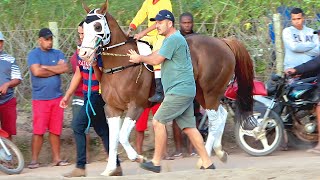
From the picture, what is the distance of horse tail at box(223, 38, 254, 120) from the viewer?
34.2 ft

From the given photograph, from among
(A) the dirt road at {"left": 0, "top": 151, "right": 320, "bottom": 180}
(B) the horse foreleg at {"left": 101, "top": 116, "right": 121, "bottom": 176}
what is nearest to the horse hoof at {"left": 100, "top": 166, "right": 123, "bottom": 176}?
(B) the horse foreleg at {"left": 101, "top": 116, "right": 121, "bottom": 176}

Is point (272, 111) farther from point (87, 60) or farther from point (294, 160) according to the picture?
point (87, 60)

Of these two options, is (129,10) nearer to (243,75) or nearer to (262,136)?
(243,75)

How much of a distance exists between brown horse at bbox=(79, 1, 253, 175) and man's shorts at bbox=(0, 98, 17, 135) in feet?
6.28

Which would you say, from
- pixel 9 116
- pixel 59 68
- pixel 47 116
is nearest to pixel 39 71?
pixel 59 68

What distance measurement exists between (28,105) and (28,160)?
1.27m

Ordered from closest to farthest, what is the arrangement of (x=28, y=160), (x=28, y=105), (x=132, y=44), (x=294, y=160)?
(x=132, y=44) → (x=294, y=160) → (x=28, y=160) → (x=28, y=105)

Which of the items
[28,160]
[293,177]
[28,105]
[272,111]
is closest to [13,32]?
[28,105]

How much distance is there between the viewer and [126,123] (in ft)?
30.5

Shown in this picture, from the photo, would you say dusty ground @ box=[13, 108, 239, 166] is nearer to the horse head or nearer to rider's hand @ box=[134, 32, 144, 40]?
rider's hand @ box=[134, 32, 144, 40]

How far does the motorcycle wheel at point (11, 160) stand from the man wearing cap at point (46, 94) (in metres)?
0.53

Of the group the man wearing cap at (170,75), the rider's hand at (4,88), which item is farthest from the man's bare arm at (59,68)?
the man wearing cap at (170,75)

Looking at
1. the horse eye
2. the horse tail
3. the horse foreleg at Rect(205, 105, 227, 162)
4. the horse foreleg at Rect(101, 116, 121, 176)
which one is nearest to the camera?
the horse eye

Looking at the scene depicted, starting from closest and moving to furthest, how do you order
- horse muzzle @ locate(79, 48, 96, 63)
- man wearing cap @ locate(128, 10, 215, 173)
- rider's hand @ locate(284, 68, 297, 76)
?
man wearing cap @ locate(128, 10, 215, 173) → horse muzzle @ locate(79, 48, 96, 63) → rider's hand @ locate(284, 68, 297, 76)
